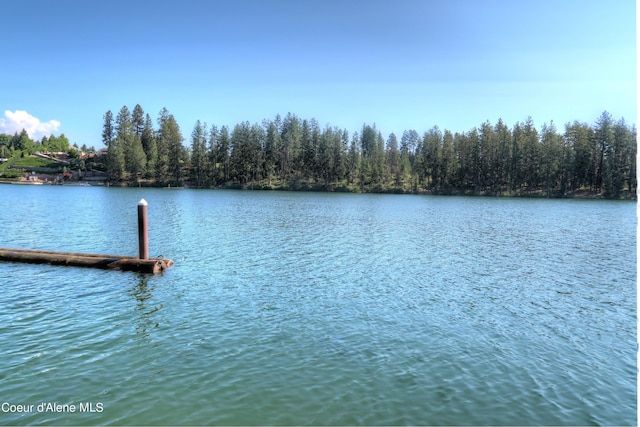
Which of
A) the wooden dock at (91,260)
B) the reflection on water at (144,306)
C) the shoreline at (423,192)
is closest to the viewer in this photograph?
the reflection on water at (144,306)

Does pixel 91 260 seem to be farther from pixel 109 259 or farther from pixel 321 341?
pixel 321 341

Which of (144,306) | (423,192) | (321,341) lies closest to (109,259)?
(144,306)

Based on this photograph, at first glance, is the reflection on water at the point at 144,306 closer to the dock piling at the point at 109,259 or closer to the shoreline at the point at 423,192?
the dock piling at the point at 109,259

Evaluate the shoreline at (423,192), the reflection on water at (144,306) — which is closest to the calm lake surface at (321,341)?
the reflection on water at (144,306)

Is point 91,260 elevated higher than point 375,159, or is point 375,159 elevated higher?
point 375,159

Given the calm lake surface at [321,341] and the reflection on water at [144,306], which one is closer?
the calm lake surface at [321,341]

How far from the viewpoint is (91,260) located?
1944 centimetres

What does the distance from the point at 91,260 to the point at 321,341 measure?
1324cm

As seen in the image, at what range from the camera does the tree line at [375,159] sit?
4734 inches

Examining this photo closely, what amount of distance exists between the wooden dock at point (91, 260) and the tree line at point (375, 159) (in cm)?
12195

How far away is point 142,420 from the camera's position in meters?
7.64

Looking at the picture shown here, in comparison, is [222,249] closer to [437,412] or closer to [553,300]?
[553,300]

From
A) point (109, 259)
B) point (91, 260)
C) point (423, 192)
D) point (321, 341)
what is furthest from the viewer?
point (423, 192)

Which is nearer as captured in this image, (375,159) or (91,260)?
(91,260)
